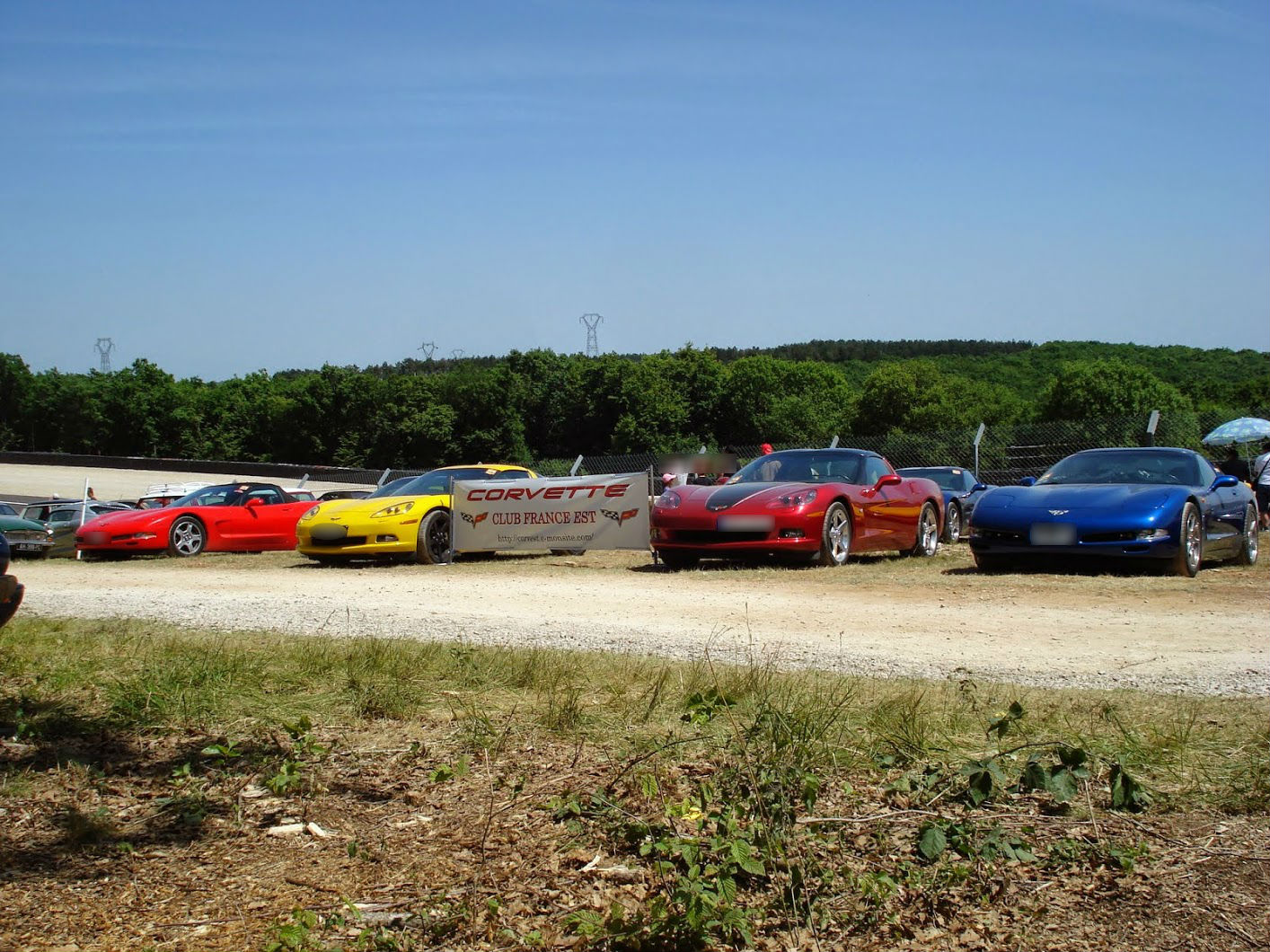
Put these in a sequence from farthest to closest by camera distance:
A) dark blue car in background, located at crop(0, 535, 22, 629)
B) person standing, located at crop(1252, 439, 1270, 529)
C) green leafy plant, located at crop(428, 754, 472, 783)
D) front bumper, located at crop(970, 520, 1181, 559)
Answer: person standing, located at crop(1252, 439, 1270, 529), front bumper, located at crop(970, 520, 1181, 559), dark blue car in background, located at crop(0, 535, 22, 629), green leafy plant, located at crop(428, 754, 472, 783)

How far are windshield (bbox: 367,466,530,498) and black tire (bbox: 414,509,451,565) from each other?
14.2 inches

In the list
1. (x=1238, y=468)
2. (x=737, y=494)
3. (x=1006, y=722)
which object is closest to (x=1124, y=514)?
(x=737, y=494)

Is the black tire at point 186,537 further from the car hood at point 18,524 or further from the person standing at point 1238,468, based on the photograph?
the person standing at point 1238,468

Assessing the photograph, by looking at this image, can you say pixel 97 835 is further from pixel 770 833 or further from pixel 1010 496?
pixel 1010 496

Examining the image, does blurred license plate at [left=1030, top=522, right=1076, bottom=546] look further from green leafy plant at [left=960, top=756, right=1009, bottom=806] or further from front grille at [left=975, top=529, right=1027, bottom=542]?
green leafy plant at [left=960, top=756, right=1009, bottom=806]

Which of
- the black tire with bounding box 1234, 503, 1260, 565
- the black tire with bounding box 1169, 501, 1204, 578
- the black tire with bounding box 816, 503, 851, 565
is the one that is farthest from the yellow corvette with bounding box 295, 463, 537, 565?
the black tire with bounding box 1234, 503, 1260, 565

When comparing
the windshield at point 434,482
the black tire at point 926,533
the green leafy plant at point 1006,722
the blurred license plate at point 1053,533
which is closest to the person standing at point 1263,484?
the black tire at point 926,533

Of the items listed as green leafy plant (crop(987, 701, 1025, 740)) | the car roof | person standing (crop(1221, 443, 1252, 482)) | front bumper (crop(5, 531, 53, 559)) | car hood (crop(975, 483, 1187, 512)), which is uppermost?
the car roof

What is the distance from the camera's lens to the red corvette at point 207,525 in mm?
17453

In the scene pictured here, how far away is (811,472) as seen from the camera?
44.1 ft

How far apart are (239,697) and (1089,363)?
8448cm

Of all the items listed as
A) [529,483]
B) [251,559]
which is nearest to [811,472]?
[529,483]

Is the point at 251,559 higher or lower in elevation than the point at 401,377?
lower

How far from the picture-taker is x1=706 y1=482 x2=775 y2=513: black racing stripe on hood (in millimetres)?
12484
